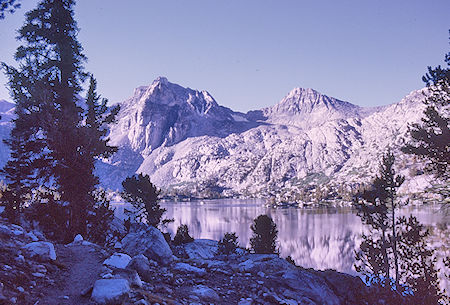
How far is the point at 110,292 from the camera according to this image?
6281 mm

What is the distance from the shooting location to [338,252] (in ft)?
236

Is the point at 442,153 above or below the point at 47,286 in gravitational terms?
above

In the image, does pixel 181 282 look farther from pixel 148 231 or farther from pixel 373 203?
pixel 373 203

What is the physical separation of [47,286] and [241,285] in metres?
5.93

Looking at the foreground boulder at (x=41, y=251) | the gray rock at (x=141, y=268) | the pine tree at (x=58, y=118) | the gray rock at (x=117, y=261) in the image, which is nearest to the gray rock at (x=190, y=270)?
the gray rock at (x=141, y=268)

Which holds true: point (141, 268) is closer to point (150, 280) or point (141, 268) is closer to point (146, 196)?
point (150, 280)

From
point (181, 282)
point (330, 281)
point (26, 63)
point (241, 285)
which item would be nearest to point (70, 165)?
point (26, 63)

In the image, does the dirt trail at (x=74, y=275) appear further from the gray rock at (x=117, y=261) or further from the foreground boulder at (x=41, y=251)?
the foreground boulder at (x=41, y=251)

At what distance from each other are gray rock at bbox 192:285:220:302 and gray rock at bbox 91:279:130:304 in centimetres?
259

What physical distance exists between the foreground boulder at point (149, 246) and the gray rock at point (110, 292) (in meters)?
5.07

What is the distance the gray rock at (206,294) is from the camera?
838 centimetres

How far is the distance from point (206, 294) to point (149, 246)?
447cm

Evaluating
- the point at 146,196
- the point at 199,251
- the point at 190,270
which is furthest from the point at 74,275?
the point at 146,196

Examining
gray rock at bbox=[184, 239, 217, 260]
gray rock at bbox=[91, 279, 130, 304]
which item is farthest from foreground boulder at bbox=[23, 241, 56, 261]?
gray rock at bbox=[184, 239, 217, 260]
